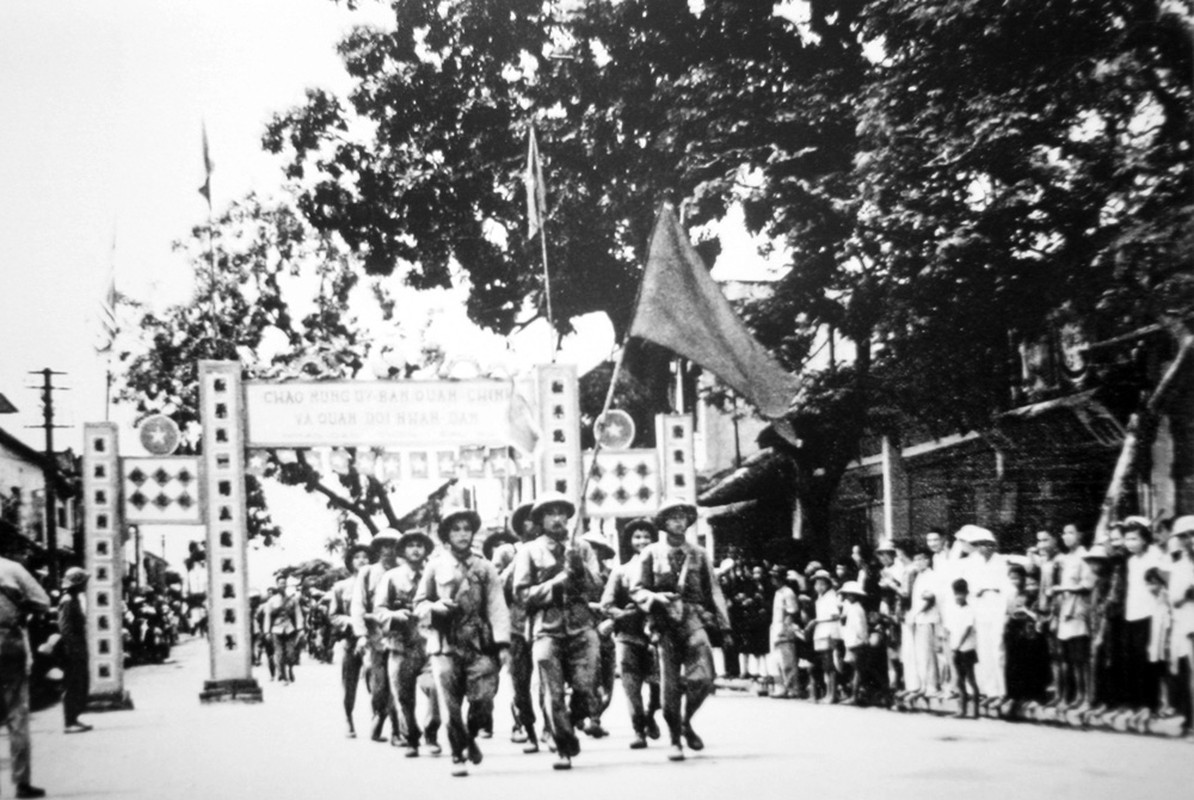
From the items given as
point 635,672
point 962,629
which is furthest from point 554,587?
point 962,629

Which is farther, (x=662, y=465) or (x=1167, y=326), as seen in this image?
(x=662, y=465)

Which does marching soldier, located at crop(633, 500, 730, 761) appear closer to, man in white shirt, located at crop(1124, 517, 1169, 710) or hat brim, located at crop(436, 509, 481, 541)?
hat brim, located at crop(436, 509, 481, 541)

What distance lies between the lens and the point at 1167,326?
341 inches

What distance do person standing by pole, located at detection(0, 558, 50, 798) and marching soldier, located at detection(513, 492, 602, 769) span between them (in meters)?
2.45

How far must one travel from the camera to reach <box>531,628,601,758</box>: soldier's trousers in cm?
793

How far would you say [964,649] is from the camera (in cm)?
1055

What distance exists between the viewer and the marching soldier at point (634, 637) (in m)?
8.41

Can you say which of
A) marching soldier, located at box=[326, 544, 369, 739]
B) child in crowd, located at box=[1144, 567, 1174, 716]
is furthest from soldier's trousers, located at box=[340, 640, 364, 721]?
child in crowd, located at box=[1144, 567, 1174, 716]

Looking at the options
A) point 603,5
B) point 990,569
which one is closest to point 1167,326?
point 990,569

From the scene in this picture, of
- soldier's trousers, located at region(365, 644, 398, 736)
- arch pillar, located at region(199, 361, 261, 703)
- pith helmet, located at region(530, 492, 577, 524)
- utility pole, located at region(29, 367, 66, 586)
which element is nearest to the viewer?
utility pole, located at region(29, 367, 66, 586)

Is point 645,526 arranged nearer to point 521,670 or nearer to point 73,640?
point 521,670

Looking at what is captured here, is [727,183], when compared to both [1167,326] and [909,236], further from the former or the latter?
[1167,326]

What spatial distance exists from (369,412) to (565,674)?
4.41 meters

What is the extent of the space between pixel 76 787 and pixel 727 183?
5672 millimetres
